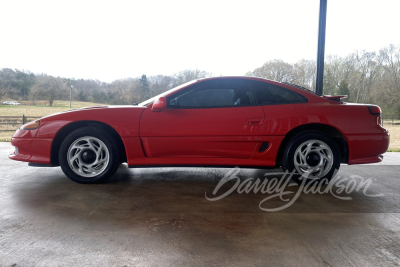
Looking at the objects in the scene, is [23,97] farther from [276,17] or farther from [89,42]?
[276,17]

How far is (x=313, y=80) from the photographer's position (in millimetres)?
5516

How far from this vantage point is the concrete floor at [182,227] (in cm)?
154

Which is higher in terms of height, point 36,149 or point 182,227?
point 36,149

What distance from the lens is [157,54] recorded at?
587cm

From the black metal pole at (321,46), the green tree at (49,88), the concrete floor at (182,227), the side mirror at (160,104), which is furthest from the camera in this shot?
the green tree at (49,88)

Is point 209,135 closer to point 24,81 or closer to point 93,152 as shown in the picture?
point 93,152

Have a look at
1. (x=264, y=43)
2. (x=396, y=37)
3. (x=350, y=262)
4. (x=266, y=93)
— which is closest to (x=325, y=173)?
(x=266, y=93)

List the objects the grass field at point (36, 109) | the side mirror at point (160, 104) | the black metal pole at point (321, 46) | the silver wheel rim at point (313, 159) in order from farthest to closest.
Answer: the grass field at point (36, 109)
the black metal pole at point (321, 46)
the silver wheel rim at point (313, 159)
the side mirror at point (160, 104)

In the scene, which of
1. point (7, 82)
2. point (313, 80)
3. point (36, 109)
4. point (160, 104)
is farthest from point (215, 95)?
point (7, 82)

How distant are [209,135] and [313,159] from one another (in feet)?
3.76

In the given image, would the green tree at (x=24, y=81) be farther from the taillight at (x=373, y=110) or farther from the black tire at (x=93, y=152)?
the taillight at (x=373, y=110)

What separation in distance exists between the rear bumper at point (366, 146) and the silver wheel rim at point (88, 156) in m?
2.58

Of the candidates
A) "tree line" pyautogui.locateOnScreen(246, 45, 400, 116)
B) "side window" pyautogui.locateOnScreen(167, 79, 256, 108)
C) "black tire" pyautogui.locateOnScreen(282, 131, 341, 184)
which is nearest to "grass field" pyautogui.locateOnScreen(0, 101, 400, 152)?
"tree line" pyautogui.locateOnScreen(246, 45, 400, 116)

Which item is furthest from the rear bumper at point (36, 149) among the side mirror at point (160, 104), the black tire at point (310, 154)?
the black tire at point (310, 154)
